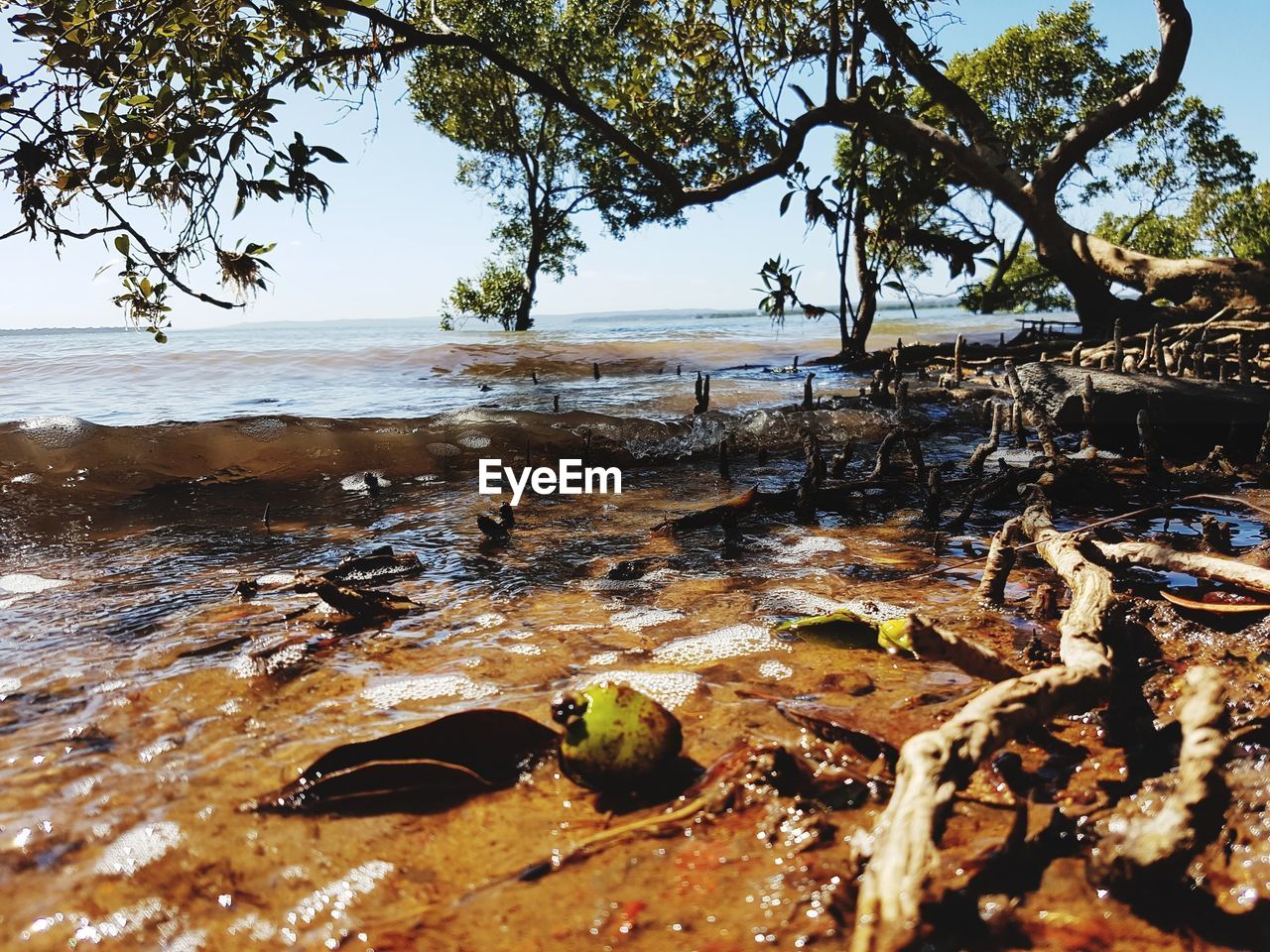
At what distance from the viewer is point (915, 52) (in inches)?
458

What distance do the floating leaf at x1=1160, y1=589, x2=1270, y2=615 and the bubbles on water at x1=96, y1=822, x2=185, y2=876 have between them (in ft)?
10.2

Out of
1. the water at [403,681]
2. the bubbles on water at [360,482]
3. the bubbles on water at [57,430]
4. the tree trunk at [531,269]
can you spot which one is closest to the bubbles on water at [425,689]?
the water at [403,681]

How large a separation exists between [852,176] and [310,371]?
1227 centimetres

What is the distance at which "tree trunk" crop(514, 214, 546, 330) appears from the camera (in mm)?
30047

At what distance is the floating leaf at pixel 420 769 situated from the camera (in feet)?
6.30

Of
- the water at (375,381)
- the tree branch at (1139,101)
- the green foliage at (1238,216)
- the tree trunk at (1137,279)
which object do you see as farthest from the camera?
the green foliage at (1238,216)

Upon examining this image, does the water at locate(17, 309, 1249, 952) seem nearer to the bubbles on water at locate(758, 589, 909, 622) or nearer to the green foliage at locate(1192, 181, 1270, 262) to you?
the bubbles on water at locate(758, 589, 909, 622)

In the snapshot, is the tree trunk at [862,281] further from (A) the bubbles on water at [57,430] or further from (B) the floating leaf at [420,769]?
(B) the floating leaf at [420,769]

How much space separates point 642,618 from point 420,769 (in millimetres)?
1326

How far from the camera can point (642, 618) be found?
10.3 feet

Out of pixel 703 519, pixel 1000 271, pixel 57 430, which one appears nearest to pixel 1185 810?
pixel 703 519

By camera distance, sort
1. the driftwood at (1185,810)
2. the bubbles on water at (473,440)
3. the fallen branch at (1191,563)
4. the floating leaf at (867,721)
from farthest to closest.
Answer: the bubbles on water at (473,440)
the fallen branch at (1191,563)
the floating leaf at (867,721)
the driftwood at (1185,810)

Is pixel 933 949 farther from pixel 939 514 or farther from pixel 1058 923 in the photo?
pixel 939 514

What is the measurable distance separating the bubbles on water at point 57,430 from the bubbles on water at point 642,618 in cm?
539
